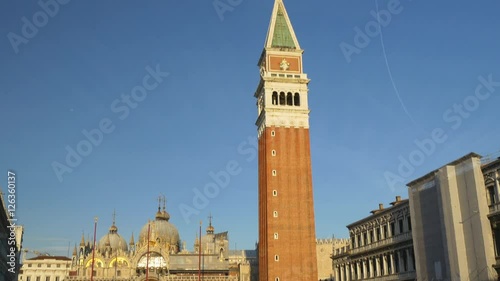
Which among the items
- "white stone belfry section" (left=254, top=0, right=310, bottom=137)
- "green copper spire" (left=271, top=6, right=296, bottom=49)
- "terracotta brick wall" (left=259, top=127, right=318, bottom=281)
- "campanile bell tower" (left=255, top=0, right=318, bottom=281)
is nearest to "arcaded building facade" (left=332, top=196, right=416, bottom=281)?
"terracotta brick wall" (left=259, top=127, right=318, bottom=281)

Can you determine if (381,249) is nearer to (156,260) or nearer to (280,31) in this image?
(280,31)

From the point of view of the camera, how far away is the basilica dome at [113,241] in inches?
4563

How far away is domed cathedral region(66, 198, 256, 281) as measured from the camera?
8969 centimetres

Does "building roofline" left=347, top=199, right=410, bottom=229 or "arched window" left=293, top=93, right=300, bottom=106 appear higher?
"arched window" left=293, top=93, right=300, bottom=106

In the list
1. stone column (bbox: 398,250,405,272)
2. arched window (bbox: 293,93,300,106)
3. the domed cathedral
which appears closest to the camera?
stone column (bbox: 398,250,405,272)

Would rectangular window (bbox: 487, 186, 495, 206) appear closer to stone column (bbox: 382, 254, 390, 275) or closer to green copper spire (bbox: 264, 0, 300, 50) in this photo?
stone column (bbox: 382, 254, 390, 275)

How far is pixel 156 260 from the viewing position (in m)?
95.5

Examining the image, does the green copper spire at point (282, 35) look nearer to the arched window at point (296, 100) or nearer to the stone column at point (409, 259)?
the arched window at point (296, 100)

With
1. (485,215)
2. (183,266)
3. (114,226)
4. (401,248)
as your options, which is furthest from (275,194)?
(114,226)

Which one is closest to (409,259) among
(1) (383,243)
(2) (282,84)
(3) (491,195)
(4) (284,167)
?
(1) (383,243)

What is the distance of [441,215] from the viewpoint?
41.8m

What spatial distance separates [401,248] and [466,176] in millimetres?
14806

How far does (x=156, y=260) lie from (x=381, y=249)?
50592 mm

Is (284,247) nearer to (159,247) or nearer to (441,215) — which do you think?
(441,215)
